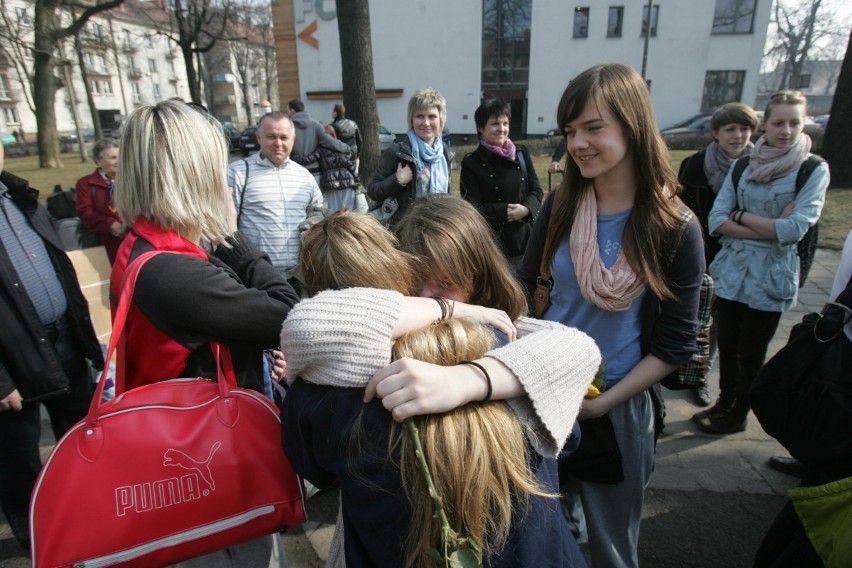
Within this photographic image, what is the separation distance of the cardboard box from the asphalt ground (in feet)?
2.82

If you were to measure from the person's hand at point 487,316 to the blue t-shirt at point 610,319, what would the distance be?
2.07ft

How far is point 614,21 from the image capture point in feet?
94.7

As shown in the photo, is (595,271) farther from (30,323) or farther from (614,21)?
(614,21)

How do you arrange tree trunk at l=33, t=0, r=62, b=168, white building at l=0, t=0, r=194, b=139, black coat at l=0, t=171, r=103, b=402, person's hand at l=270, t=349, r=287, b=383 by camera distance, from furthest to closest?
white building at l=0, t=0, r=194, b=139
tree trunk at l=33, t=0, r=62, b=168
black coat at l=0, t=171, r=103, b=402
person's hand at l=270, t=349, r=287, b=383

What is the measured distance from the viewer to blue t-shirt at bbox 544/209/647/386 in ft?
5.63

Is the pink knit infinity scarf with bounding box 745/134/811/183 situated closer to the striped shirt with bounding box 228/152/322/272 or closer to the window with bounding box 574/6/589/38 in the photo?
the striped shirt with bounding box 228/152/322/272

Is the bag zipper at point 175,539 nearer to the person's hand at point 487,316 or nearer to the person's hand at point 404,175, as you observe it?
the person's hand at point 487,316

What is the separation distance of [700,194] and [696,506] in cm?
207

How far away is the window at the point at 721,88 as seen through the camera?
2873cm

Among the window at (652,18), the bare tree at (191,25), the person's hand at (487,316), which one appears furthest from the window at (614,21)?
the person's hand at (487,316)

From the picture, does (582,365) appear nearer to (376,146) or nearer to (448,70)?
(376,146)


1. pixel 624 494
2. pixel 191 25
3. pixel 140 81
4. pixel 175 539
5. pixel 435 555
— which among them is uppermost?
pixel 140 81

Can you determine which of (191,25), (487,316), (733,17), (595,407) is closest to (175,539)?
(487,316)

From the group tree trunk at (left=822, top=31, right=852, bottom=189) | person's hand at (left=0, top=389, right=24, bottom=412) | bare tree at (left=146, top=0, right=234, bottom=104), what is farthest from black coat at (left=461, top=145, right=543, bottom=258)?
bare tree at (left=146, top=0, right=234, bottom=104)
